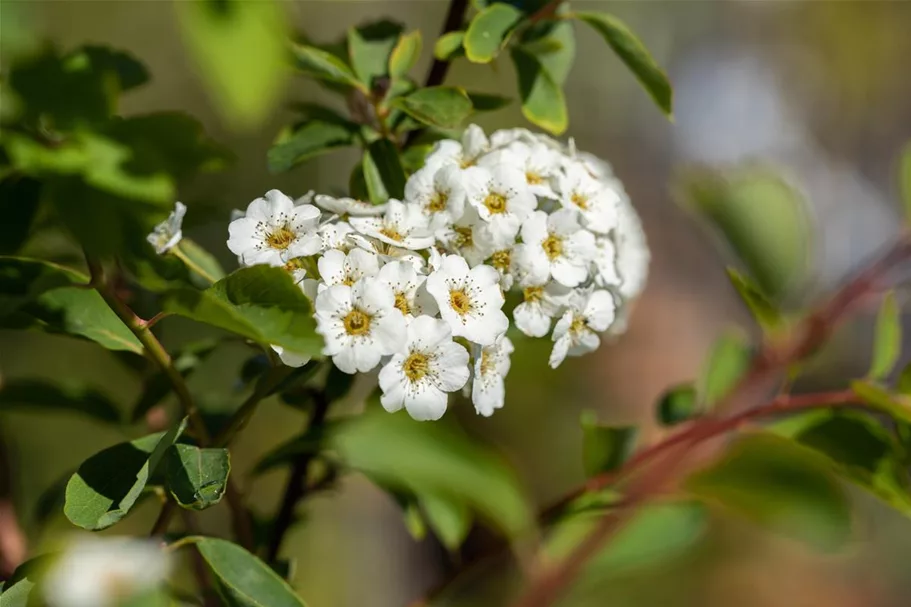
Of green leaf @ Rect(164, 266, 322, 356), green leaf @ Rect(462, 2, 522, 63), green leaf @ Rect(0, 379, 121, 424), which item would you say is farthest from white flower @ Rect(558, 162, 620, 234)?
green leaf @ Rect(0, 379, 121, 424)

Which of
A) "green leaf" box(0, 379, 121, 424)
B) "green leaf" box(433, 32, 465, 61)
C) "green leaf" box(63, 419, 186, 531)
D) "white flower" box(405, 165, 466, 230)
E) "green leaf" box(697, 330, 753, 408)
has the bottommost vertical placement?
"green leaf" box(0, 379, 121, 424)

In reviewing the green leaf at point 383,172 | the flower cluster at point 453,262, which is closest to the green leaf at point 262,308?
the flower cluster at point 453,262

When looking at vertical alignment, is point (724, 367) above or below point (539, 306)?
below

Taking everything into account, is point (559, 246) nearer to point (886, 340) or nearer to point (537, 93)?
point (537, 93)

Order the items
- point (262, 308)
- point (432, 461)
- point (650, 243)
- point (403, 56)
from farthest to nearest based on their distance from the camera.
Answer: point (650, 243), point (403, 56), point (262, 308), point (432, 461)

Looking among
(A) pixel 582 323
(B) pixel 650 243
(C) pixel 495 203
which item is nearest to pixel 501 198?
(C) pixel 495 203

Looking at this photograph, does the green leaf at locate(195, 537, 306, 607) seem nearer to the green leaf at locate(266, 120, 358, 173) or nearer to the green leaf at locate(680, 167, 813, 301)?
the green leaf at locate(266, 120, 358, 173)
